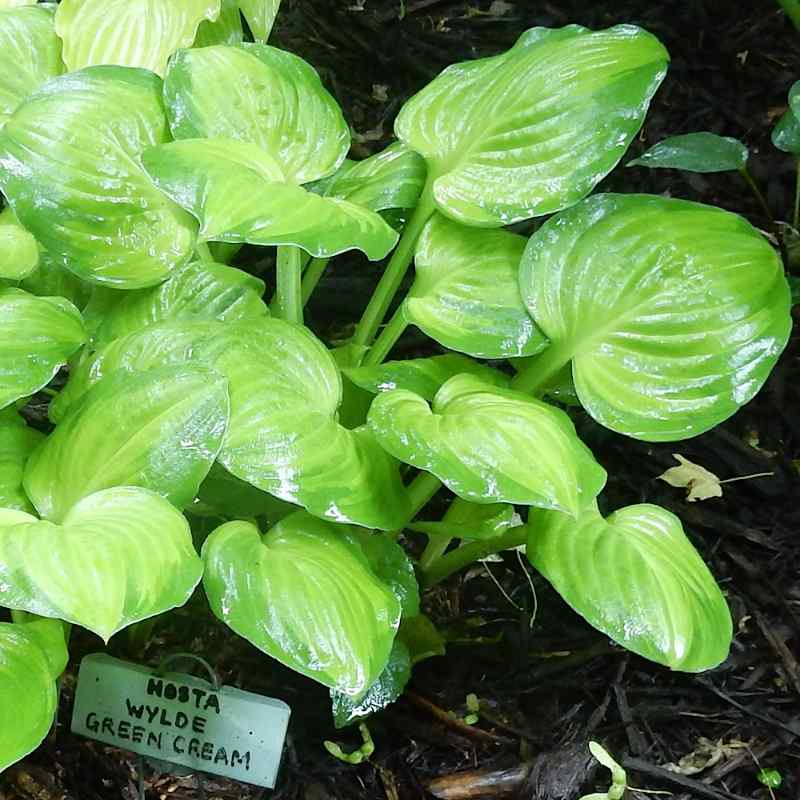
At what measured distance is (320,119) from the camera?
1.05 m

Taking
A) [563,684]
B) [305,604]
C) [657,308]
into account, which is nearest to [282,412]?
[305,604]

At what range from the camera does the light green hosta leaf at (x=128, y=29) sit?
114cm

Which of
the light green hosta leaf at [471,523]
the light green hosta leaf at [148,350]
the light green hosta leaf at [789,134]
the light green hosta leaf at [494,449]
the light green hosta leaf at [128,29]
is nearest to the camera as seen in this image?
the light green hosta leaf at [494,449]

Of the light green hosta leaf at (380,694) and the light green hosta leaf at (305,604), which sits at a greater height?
the light green hosta leaf at (305,604)

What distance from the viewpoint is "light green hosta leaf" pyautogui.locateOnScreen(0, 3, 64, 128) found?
1147 mm

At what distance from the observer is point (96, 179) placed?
39.1 inches

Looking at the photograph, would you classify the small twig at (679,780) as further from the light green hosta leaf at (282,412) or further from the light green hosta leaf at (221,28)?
the light green hosta leaf at (221,28)

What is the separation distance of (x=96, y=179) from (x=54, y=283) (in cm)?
18

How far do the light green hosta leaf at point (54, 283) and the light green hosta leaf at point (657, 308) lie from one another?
1.76ft

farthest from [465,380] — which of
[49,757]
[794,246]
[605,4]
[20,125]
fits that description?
[605,4]

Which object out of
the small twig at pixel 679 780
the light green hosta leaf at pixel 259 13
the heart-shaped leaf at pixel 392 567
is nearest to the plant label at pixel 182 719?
the heart-shaped leaf at pixel 392 567

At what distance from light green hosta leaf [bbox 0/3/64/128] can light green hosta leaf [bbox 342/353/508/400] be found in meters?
0.54

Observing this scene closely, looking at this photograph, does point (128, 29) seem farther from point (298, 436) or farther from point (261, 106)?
point (298, 436)

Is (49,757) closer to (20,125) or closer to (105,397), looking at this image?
(105,397)
